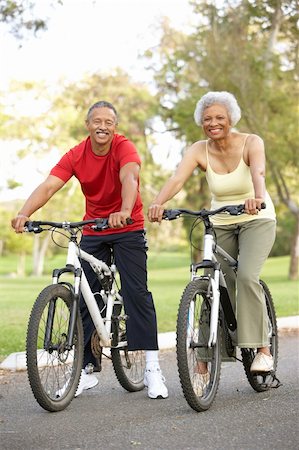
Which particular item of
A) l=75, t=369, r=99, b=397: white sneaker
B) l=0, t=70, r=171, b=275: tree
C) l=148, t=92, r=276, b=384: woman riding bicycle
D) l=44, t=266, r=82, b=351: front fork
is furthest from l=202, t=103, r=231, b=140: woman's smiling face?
l=0, t=70, r=171, b=275: tree

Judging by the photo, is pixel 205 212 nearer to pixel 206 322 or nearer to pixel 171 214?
pixel 171 214

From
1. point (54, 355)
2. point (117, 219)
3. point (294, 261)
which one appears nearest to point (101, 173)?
point (117, 219)

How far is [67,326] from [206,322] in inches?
33.8

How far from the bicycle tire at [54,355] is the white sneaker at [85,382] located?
1.44ft

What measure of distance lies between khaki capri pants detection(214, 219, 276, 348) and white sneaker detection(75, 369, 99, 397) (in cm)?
111

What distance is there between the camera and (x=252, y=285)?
6016 mm

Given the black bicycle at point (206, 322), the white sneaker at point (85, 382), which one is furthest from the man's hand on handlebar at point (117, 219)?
the white sneaker at point (85, 382)

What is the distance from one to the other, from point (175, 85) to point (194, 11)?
6.31 m

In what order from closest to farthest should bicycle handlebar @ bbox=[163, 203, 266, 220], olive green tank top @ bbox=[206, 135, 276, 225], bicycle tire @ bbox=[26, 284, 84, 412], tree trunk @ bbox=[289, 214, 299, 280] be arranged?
bicycle tire @ bbox=[26, 284, 84, 412]
bicycle handlebar @ bbox=[163, 203, 266, 220]
olive green tank top @ bbox=[206, 135, 276, 225]
tree trunk @ bbox=[289, 214, 299, 280]

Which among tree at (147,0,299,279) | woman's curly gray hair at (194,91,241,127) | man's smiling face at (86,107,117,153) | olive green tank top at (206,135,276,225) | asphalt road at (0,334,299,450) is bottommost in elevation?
asphalt road at (0,334,299,450)

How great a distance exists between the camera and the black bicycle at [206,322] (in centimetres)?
535

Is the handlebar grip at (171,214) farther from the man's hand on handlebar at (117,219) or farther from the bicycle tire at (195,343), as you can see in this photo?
the bicycle tire at (195,343)

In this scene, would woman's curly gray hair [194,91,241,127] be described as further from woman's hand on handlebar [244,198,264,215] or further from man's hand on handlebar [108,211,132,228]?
man's hand on handlebar [108,211,132,228]

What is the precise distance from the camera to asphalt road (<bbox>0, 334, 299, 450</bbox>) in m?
4.61
